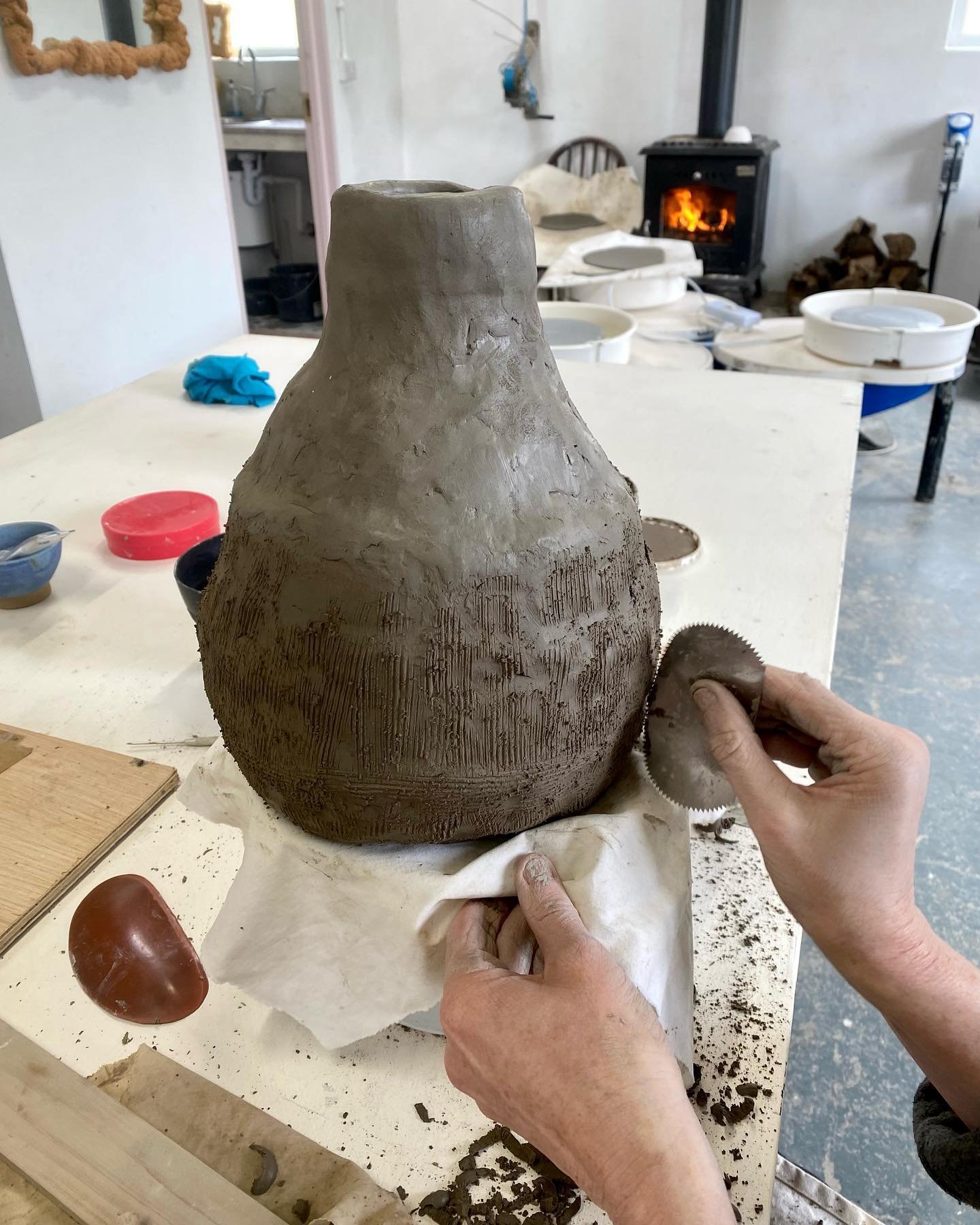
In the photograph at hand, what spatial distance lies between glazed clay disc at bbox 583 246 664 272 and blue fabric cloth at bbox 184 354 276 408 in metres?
1.84

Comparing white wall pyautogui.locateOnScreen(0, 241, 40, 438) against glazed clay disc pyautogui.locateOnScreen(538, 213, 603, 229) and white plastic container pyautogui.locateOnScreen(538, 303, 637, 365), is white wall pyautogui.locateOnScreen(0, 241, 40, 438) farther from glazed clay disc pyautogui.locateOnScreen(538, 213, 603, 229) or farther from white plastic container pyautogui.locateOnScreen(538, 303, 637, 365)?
glazed clay disc pyautogui.locateOnScreen(538, 213, 603, 229)

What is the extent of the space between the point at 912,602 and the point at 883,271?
9.45 ft

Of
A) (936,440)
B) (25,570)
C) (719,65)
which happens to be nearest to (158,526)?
(25,570)

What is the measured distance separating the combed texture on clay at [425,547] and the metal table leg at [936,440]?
2.59m

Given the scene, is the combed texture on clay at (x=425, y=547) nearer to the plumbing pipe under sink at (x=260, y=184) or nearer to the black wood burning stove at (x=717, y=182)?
the black wood burning stove at (x=717, y=182)

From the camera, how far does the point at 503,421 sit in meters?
0.73

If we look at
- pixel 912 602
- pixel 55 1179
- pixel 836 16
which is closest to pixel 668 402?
pixel 912 602

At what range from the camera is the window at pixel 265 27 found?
550 cm

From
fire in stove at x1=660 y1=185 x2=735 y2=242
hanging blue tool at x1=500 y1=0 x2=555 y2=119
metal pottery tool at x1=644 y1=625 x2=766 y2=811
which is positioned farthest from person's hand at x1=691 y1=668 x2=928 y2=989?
hanging blue tool at x1=500 y1=0 x2=555 y2=119

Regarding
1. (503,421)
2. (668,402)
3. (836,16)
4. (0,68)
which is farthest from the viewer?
(836,16)

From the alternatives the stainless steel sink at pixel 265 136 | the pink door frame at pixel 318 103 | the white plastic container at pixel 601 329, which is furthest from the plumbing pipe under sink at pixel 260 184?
the white plastic container at pixel 601 329

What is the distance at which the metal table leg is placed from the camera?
296cm

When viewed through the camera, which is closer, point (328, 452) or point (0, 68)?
point (328, 452)

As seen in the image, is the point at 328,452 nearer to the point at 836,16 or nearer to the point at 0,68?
the point at 0,68
